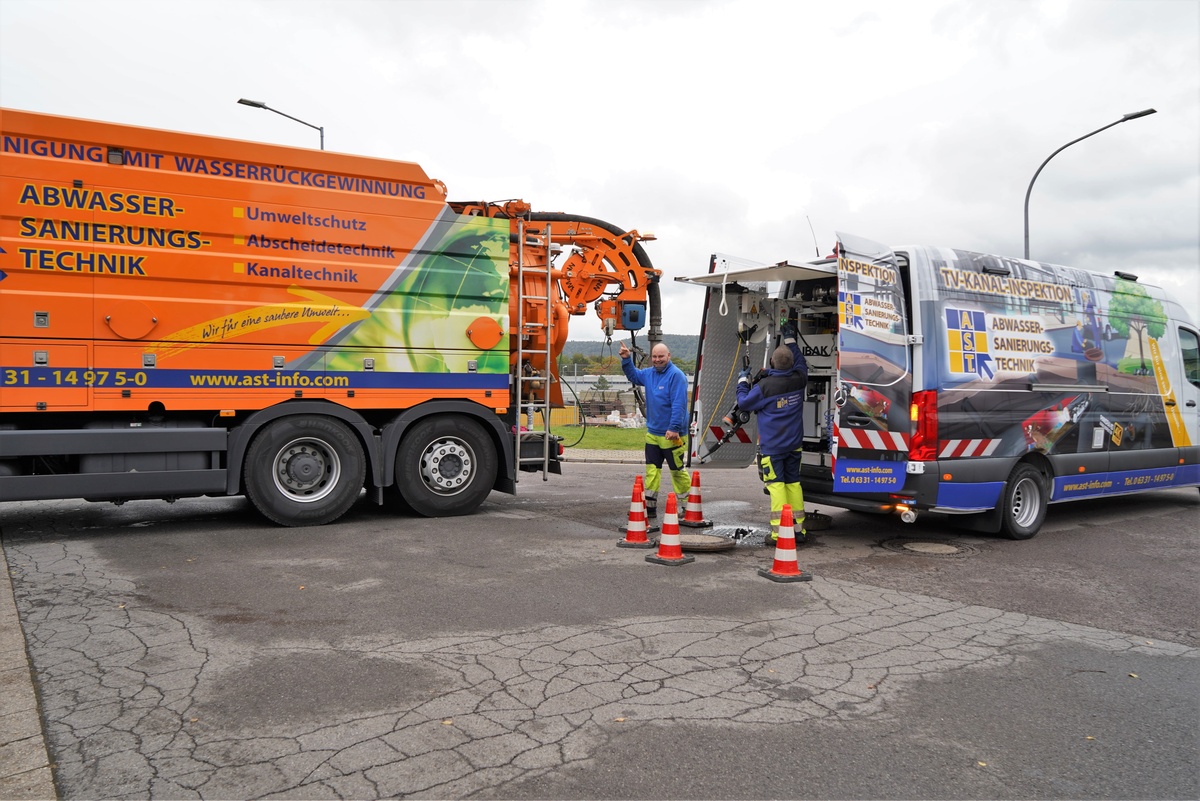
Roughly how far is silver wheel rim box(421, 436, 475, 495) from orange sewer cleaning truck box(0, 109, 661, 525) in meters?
0.02

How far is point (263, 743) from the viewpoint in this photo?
3504 mm

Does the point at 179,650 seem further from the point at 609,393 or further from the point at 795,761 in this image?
the point at 609,393

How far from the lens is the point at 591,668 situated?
4465 mm

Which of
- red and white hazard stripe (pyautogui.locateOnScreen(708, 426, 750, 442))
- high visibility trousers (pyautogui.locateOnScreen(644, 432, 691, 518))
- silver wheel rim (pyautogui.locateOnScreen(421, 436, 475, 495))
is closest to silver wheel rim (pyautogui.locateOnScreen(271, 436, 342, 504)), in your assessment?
silver wheel rim (pyautogui.locateOnScreen(421, 436, 475, 495))

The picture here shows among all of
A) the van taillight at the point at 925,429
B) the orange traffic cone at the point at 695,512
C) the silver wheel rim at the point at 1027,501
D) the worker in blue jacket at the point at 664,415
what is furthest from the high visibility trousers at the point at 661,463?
the silver wheel rim at the point at 1027,501

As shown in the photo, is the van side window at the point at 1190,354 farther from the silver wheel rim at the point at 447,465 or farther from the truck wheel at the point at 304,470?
the truck wheel at the point at 304,470

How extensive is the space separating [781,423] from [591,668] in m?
3.81

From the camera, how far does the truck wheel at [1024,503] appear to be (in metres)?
8.38

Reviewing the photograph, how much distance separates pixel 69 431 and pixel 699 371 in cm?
595

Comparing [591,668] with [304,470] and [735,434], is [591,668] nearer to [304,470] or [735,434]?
[304,470]

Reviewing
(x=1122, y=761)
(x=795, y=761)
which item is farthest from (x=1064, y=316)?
(x=795, y=761)

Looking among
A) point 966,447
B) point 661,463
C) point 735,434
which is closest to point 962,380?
point 966,447

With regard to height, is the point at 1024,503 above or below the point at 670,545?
above

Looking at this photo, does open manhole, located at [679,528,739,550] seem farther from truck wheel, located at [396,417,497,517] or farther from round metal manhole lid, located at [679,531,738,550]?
truck wheel, located at [396,417,497,517]
